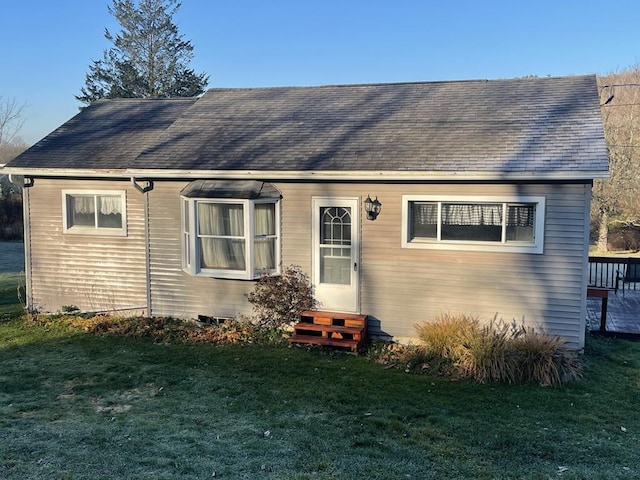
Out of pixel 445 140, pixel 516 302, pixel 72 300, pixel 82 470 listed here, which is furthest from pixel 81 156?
pixel 516 302

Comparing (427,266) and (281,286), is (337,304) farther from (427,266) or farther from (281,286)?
(427,266)

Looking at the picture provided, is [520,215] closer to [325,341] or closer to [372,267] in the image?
[372,267]

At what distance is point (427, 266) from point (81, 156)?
24.0ft

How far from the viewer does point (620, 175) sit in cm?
2317

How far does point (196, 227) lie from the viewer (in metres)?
9.46

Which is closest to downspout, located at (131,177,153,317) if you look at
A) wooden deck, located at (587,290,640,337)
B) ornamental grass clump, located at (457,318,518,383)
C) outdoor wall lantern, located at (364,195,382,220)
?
outdoor wall lantern, located at (364,195,382,220)

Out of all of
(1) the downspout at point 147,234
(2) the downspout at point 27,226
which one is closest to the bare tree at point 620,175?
(1) the downspout at point 147,234

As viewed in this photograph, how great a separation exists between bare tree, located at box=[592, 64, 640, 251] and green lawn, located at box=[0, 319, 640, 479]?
16.7 m

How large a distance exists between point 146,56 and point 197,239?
26921 mm

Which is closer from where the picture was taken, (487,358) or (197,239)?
(487,358)

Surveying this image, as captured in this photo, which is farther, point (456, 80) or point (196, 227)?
point (456, 80)

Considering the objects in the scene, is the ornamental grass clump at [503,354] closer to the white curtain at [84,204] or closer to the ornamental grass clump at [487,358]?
the ornamental grass clump at [487,358]

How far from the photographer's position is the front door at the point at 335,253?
353 inches

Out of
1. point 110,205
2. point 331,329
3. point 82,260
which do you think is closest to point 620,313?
point 331,329
